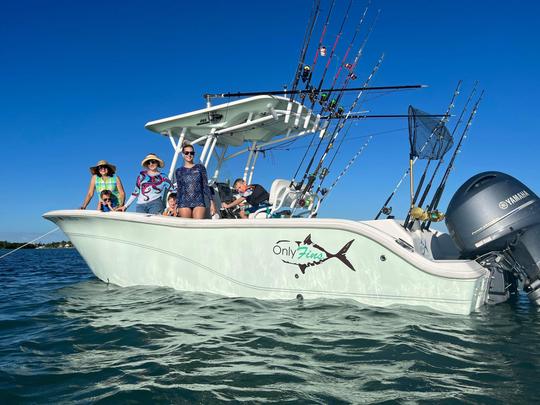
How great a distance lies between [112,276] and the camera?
5902 millimetres

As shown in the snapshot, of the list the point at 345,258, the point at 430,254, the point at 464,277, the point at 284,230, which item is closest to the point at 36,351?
the point at 284,230

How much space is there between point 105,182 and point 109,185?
0.25ft

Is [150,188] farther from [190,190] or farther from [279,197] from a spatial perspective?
[279,197]

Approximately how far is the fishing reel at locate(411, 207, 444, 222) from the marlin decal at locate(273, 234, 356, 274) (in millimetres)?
1397

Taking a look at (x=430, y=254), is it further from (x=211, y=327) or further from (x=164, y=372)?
(x=164, y=372)

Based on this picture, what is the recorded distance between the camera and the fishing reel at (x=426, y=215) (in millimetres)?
5059

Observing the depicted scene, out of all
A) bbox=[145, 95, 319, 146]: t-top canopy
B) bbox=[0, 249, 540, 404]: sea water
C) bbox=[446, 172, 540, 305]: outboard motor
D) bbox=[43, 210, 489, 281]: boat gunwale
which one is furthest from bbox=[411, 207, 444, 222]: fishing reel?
bbox=[145, 95, 319, 146]: t-top canopy

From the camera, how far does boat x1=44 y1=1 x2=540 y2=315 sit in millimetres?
4133

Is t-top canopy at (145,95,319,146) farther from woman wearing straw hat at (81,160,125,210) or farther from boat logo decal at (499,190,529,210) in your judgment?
boat logo decal at (499,190,529,210)

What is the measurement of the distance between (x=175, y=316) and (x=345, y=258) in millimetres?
1886

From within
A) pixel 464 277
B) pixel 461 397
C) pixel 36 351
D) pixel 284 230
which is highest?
pixel 284 230

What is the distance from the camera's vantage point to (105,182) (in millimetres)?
6211

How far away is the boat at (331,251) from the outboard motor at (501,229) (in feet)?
0.04

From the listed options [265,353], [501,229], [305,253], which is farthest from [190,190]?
[501,229]
